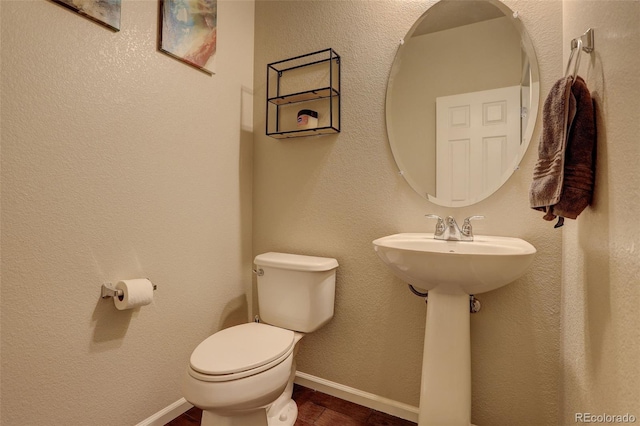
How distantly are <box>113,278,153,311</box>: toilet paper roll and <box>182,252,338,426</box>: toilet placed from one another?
29 centimetres

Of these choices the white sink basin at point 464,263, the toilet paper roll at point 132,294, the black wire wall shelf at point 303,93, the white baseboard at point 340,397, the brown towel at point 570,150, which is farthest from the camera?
the black wire wall shelf at point 303,93

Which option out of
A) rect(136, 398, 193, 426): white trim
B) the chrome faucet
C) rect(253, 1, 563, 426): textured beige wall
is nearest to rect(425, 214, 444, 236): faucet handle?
the chrome faucet

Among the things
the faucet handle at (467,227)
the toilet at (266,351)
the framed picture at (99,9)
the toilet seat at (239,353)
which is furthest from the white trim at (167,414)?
the framed picture at (99,9)

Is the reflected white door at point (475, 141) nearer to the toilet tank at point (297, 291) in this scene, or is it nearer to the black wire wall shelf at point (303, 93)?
the black wire wall shelf at point (303, 93)

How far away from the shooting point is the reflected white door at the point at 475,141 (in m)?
1.33

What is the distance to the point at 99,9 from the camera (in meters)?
1.18

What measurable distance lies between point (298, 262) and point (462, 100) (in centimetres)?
105

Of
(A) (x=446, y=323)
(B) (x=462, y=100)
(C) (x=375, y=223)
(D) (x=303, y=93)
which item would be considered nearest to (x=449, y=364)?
(A) (x=446, y=323)

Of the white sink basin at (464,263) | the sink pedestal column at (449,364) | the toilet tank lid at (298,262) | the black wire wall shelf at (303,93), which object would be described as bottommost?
the sink pedestal column at (449,364)

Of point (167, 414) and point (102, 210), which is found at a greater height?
point (102, 210)

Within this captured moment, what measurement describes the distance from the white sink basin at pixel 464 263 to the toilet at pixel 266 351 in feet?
1.61

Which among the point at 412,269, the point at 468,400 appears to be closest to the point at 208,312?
the point at 412,269

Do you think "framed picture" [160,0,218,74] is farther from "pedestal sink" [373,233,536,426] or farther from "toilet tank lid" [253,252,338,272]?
"pedestal sink" [373,233,536,426]

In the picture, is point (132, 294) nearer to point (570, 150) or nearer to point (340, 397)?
point (340, 397)
